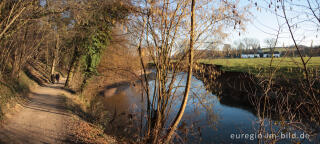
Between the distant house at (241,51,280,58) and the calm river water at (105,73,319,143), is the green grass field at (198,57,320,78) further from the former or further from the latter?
the calm river water at (105,73,319,143)

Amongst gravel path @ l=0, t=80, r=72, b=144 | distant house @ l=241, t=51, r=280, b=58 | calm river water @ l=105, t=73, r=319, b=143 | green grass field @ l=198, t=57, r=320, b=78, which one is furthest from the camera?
calm river water @ l=105, t=73, r=319, b=143

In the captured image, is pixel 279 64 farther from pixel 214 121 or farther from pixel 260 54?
pixel 214 121

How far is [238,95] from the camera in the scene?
44.0ft

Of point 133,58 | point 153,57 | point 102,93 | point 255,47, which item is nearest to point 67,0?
point 133,58

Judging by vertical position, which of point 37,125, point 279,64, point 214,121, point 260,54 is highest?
point 260,54

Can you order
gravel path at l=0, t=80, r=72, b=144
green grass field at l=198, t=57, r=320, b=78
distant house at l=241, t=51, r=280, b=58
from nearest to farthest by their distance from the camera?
green grass field at l=198, t=57, r=320, b=78
distant house at l=241, t=51, r=280, b=58
gravel path at l=0, t=80, r=72, b=144

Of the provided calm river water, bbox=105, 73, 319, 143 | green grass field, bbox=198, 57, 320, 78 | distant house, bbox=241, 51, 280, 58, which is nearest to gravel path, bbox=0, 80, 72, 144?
calm river water, bbox=105, 73, 319, 143

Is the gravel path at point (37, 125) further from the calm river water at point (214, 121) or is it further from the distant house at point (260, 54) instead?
the distant house at point (260, 54)

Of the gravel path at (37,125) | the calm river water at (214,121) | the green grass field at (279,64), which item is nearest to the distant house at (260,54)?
the green grass field at (279,64)

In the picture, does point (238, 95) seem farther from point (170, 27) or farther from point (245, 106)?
point (170, 27)

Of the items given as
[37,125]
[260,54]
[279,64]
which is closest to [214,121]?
[260,54]

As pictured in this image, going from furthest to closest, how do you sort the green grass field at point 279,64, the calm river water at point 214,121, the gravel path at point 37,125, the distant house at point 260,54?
1. the calm river water at point 214,121
2. the gravel path at point 37,125
3. the distant house at point 260,54
4. the green grass field at point 279,64

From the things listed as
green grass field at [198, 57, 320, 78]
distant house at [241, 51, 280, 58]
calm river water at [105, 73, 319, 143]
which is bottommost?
calm river water at [105, 73, 319, 143]

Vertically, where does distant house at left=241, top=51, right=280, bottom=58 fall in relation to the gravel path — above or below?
above
